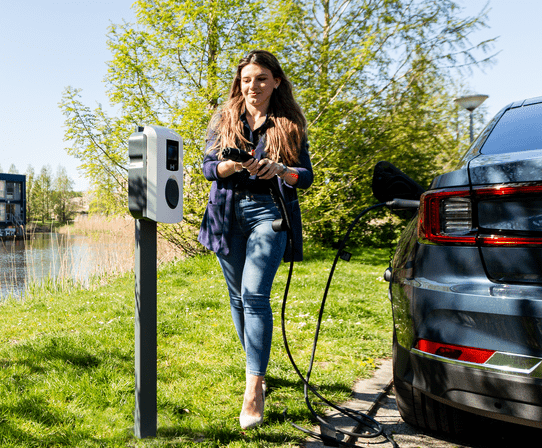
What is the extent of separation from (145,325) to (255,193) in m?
0.86

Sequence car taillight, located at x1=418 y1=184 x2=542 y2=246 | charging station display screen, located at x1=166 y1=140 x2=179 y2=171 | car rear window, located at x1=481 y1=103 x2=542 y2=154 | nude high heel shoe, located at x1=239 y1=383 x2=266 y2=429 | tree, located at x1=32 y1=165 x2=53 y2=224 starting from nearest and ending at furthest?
car taillight, located at x1=418 y1=184 x2=542 y2=246, car rear window, located at x1=481 y1=103 x2=542 y2=154, charging station display screen, located at x1=166 y1=140 x2=179 y2=171, nude high heel shoe, located at x1=239 y1=383 x2=266 y2=429, tree, located at x1=32 y1=165 x2=53 y2=224

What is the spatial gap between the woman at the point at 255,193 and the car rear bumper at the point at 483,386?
0.82 meters

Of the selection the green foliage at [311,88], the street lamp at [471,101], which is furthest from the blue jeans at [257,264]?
the street lamp at [471,101]

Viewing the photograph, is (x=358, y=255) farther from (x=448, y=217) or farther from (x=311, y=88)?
(x=448, y=217)

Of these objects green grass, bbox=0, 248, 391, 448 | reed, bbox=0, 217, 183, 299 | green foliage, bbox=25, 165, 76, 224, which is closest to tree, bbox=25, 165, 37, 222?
green foliage, bbox=25, 165, 76, 224

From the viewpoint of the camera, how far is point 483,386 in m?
1.57

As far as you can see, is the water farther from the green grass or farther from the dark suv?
the dark suv

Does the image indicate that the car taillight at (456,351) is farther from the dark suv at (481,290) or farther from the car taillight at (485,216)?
the car taillight at (485,216)

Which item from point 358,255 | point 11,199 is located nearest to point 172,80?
point 358,255

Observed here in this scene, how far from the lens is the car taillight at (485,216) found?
62.9 inches

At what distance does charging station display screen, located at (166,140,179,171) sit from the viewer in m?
1.96

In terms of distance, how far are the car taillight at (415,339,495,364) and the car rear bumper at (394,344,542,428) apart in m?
0.02

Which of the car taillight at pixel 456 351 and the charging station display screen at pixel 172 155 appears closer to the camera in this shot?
the car taillight at pixel 456 351

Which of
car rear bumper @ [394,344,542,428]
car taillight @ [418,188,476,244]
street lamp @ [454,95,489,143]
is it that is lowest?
car rear bumper @ [394,344,542,428]
